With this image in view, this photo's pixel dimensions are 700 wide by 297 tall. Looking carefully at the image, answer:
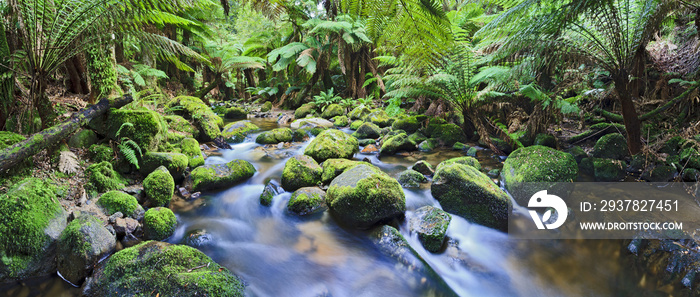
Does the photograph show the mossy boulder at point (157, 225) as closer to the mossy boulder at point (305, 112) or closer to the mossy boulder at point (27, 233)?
the mossy boulder at point (27, 233)

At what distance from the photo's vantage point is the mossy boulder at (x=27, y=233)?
222cm

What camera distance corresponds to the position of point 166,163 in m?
3.84

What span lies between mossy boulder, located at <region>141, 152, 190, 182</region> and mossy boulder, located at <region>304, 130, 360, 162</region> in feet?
6.23

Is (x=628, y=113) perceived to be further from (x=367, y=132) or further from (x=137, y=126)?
(x=137, y=126)

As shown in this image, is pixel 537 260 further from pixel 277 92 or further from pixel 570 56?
pixel 277 92

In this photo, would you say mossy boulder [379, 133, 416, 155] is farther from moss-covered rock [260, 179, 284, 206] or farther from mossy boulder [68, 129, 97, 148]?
mossy boulder [68, 129, 97, 148]

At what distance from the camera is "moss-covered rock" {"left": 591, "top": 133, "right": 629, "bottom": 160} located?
4109mm

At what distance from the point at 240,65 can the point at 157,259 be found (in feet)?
30.0

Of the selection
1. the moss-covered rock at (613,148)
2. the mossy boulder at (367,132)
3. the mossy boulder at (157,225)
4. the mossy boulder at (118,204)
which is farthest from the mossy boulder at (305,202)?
the moss-covered rock at (613,148)

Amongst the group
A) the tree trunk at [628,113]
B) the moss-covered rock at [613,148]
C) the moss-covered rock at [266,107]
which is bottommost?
the moss-covered rock at [266,107]

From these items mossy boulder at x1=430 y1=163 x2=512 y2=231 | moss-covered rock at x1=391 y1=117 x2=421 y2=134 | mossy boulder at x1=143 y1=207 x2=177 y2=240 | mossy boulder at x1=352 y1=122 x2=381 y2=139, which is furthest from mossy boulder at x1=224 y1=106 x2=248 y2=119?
mossy boulder at x1=430 y1=163 x2=512 y2=231

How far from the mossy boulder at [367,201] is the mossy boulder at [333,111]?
6478 millimetres

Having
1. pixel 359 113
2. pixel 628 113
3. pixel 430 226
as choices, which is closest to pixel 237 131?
pixel 359 113

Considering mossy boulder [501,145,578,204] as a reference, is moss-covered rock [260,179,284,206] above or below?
below
